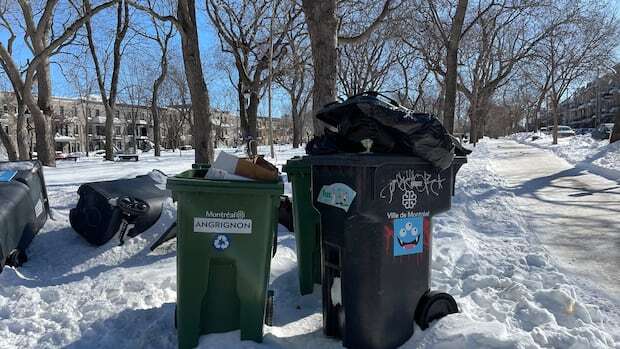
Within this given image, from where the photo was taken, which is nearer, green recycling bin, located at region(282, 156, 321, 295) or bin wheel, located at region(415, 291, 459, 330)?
bin wheel, located at region(415, 291, 459, 330)

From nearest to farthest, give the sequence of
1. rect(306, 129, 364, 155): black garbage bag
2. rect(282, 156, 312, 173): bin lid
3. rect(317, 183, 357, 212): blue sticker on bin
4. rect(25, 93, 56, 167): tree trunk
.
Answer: rect(317, 183, 357, 212): blue sticker on bin → rect(306, 129, 364, 155): black garbage bag → rect(282, 156, 312, 173): bin lid → rect(25, 93, 56, 167): tree trunk

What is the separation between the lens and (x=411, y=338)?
265 cm

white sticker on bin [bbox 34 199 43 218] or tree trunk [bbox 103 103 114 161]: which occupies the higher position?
tree trunk [bbox 103 103 114 161]

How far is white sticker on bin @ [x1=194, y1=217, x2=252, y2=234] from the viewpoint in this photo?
2.47 meters

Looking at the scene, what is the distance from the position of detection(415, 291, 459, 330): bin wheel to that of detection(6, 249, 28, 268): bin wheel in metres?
3.66

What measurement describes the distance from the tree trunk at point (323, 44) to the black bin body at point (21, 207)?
3716mm

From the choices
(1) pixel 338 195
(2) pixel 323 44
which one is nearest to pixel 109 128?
(2) pixel 323 44

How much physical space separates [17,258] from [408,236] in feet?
12.2

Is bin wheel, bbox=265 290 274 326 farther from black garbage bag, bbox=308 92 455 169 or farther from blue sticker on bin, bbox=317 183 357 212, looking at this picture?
black garbage bag, bbox=308 92 455 169

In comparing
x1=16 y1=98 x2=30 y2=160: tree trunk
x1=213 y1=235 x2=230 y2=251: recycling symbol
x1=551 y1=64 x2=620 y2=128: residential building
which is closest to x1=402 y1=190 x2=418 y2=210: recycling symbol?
x1=213 y1=235 x2=230 y2=251: recycling symbol

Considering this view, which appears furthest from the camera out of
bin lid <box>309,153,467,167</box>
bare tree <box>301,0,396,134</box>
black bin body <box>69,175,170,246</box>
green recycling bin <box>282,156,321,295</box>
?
bare tree <box>301,0,396,134</box>

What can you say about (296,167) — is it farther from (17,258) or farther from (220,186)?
(17,258)

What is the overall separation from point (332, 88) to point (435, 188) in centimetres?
402

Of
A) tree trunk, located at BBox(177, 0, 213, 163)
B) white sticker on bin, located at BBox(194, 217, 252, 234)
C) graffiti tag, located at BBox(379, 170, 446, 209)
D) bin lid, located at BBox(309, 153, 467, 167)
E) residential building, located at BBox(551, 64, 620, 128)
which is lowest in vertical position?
white sticker on bin, located at BBox(194, 217, 252, 234)
